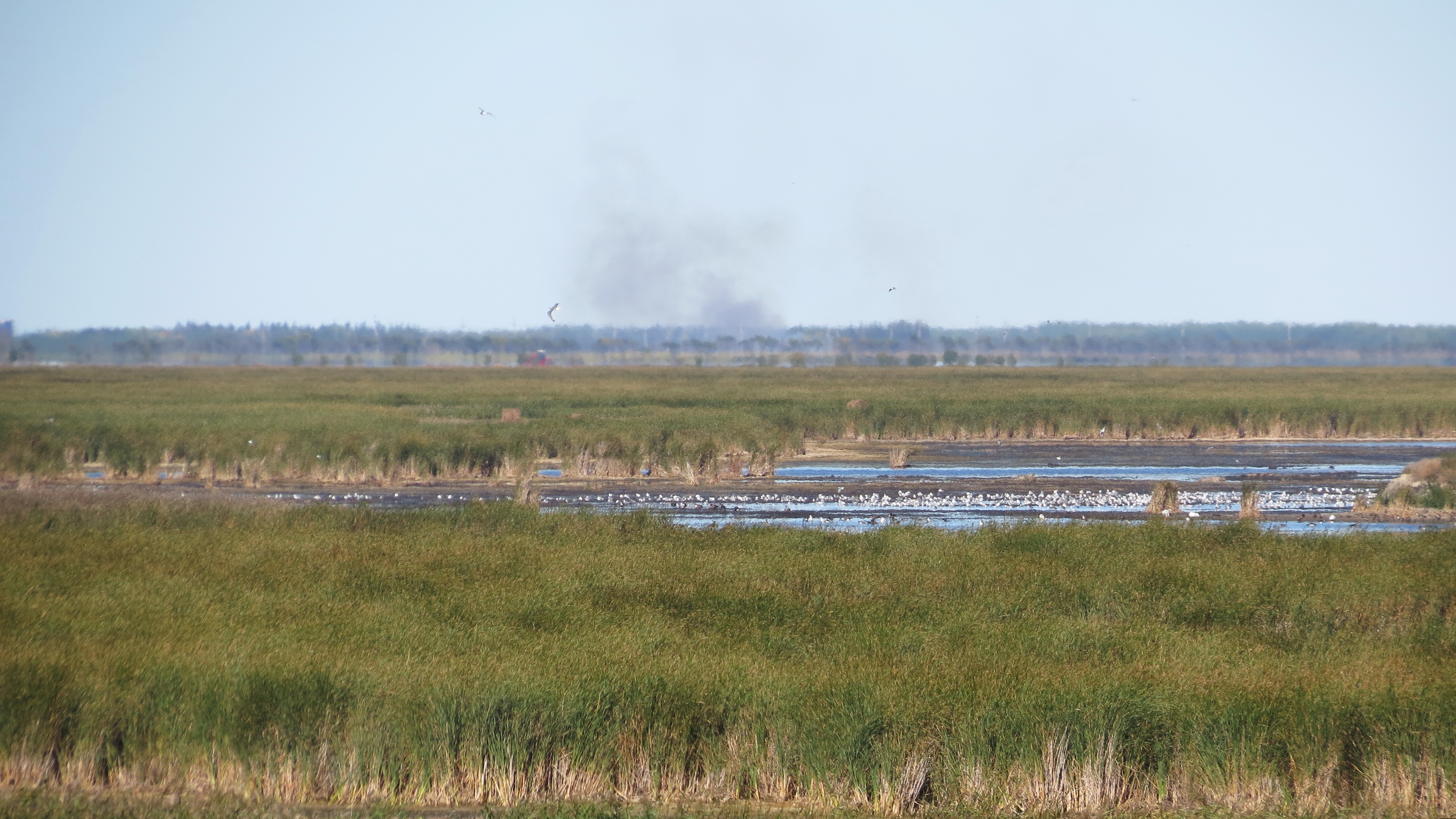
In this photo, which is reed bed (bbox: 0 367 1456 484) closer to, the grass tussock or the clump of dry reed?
the clump of dry reed

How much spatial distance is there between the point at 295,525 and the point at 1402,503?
2290 centimetres

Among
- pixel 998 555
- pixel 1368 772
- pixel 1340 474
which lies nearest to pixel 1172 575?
pixel 998 555

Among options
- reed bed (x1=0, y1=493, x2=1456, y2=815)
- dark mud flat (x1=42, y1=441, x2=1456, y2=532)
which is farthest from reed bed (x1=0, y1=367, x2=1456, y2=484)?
reed bed (x1=0, y1=493, x2=1456, y2=815)

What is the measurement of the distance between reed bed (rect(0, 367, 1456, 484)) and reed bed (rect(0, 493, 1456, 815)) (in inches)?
736

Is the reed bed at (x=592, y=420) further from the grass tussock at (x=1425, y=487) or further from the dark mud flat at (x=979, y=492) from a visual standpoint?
the grass tussock at (x=1425, y=487)

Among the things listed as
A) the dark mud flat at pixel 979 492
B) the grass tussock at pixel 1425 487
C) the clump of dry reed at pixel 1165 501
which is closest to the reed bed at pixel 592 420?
the dark mud flat at pixel 979 492

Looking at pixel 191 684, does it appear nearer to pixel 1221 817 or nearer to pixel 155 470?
pixel 1221 817

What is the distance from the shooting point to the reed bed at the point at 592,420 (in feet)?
116

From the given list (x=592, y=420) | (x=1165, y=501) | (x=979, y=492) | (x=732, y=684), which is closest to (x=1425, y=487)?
(x=1165, y=501)

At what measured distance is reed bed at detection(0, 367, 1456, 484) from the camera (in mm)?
35406

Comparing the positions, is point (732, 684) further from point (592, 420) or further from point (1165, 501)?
point (592, 420)

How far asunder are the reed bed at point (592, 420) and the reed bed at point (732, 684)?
1869cm

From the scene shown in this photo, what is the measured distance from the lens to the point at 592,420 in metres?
46.3

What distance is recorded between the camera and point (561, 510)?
72.9ft
